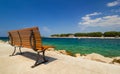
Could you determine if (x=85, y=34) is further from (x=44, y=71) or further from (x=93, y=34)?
(x=44, y=71)

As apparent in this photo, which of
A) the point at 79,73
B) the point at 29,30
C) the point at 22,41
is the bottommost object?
the point at 79,73

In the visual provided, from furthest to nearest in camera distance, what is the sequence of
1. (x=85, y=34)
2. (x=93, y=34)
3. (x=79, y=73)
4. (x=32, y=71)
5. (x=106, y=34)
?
(x=85, y=34) < (x=93, y=34) < (x=106, y=34) < (x=32, y=71) < (x=79, y=73)

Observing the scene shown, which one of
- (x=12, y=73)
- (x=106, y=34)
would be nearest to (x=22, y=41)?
(x=12, y=73)

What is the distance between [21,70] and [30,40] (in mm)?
1178

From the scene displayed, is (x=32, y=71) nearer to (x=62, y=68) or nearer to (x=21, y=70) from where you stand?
(x=21, y=70)

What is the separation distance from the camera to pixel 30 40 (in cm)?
486

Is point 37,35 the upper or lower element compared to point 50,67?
upper

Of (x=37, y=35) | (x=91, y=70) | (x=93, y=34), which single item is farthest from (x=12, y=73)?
(x=93, y=34)

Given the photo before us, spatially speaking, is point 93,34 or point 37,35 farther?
point 93,34

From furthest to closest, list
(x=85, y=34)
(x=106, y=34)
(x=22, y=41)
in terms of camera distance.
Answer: (x=85, y=34)
(x=106, y=34)
(x=22, y=41)

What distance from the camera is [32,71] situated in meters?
4.35

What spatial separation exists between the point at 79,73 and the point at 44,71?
122 cm

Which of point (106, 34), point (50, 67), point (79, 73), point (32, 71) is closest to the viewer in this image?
point (79, 73)

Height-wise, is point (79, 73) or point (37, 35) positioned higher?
point (37, 35)
